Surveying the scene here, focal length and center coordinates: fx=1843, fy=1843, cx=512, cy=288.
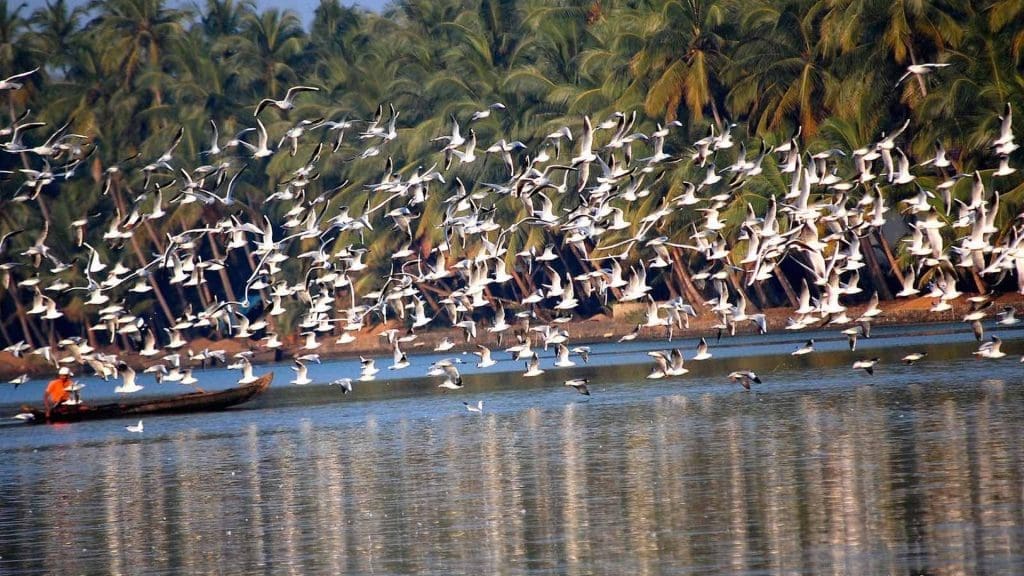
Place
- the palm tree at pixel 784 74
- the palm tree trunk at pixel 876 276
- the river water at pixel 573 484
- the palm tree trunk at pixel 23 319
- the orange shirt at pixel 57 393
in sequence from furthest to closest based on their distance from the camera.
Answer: the palm tree trunk at pixel 23 319, the palm tree trunk at pixel 876 276, the palm tree at pixel 784 74, the orange shirt at pixel 57 393, the river water at pixel 573 484

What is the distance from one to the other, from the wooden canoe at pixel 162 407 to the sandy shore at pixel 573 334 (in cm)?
1641

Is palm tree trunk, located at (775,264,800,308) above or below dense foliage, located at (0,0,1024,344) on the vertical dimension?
below

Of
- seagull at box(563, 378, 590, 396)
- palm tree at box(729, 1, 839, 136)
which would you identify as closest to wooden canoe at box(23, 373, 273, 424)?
seagull at box(563, 378, 590, 396)

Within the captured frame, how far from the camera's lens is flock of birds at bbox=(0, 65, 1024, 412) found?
4334cm

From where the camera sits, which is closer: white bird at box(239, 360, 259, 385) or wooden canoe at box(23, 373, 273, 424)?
wooden canoe at box(23, 373, 273, 424)

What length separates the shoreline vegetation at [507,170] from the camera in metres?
46.3

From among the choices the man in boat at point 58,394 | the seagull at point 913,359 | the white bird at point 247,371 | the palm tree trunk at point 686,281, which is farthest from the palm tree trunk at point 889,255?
the man in boat at point 58,394

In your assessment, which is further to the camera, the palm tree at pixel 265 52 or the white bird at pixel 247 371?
the palm tree at pixel 265 52

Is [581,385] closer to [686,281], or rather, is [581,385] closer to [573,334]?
[686,281]

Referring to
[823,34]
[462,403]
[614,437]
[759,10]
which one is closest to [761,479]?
[614,437]

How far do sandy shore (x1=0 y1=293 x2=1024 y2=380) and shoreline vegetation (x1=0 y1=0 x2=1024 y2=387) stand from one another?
150mm

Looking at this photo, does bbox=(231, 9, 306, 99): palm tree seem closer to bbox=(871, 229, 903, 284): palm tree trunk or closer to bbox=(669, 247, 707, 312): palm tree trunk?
bbox=(669, 247, 707, 312): palm tree trunk

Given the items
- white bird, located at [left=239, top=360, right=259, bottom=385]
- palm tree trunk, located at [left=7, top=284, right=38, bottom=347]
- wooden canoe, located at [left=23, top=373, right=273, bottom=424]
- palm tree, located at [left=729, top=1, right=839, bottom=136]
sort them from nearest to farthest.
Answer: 1. wooden canoe, located at [left=23, top=373, right=273, bottom=424]
2. white bird, located at [left=239, top=360, right=259, bottom=385]
3. palm tree, located at [left=729, top=1, right=839, bottom=136]
4. palm tree trunk, located at [left=7, top=284, right=38, bottom=347]

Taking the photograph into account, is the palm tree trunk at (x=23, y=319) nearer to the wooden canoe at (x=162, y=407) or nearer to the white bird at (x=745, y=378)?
the wooden canoe at (x=162, y=407)
